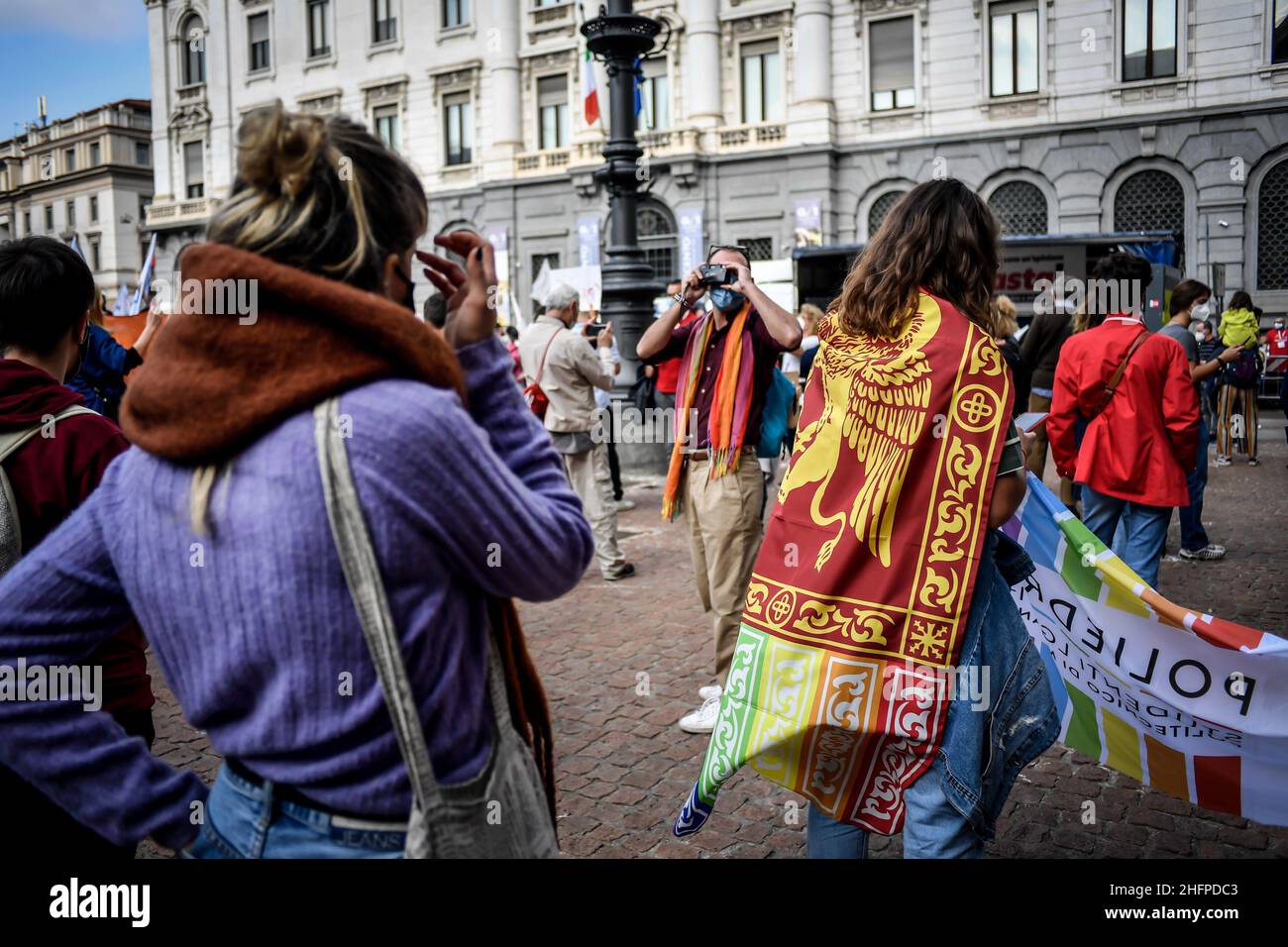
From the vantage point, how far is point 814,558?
2787mm

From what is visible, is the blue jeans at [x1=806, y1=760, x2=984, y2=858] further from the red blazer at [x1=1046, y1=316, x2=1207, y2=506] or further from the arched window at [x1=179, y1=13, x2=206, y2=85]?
the arched window at [x1=179, y1=13, x2=206, y2=85]

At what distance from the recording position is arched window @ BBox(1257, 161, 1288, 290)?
70.1ft

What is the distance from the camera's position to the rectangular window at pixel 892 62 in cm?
2456

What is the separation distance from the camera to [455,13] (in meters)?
29.9

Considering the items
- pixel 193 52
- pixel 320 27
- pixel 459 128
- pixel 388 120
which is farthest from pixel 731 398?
pixel 193 52

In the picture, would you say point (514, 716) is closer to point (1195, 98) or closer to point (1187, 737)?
point (1187, 737)

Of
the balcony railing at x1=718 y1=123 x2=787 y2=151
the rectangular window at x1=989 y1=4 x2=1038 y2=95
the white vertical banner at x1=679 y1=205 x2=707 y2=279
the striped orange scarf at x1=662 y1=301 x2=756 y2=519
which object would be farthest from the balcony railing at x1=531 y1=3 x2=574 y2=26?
the striped orange scarf at x1=662 y1=301 x2=756 y2=519

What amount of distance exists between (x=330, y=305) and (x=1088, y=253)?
20.5 metres

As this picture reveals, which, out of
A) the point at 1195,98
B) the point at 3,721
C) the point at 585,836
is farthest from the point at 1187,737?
the point at 1195,98

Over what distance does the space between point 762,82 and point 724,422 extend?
23.8m

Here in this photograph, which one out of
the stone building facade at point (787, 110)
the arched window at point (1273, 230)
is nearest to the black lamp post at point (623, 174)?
the stone building facade at point (787, 110)

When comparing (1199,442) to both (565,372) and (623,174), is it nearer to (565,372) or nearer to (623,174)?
(565,372)

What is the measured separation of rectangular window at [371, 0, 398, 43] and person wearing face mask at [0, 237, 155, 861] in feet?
103
